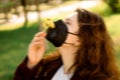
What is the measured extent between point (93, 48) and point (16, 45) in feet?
17.5

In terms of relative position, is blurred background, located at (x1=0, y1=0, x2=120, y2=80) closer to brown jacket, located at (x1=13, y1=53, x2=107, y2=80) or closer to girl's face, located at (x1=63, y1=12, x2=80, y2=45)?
brown jacket, located at (x1=13, y1=53, x2=107, y2=80)

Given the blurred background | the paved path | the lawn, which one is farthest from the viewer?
the paved path

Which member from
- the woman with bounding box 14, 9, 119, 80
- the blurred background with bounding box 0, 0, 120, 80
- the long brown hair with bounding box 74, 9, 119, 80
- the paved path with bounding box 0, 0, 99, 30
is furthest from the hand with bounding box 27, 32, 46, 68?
the paved path with bounding box 0, 0, 99, 30

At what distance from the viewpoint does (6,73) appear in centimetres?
620

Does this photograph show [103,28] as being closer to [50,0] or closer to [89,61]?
[89,61]

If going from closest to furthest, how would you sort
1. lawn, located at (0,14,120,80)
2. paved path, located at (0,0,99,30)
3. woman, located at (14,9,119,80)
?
woman, located at (14,9,119,80)
lawn, located at (0,14,120,80)
paved path, located at (0,0,99,30)

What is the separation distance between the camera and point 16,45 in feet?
26.2

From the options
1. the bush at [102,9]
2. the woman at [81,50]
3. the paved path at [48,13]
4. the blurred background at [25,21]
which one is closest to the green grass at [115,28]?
the blurred background at [25,21]

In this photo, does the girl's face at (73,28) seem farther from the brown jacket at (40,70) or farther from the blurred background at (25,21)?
the blurred background at (25,21)

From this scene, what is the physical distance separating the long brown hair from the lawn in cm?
336

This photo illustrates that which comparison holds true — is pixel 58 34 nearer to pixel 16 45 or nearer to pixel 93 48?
pixel 93 48

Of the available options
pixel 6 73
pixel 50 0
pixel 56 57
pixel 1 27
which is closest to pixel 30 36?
pixel 1 27

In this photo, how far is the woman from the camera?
2734 millimetres

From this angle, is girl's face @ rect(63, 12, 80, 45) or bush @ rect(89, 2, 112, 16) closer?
girl's face @ rect(63, 12, 80, 45)
